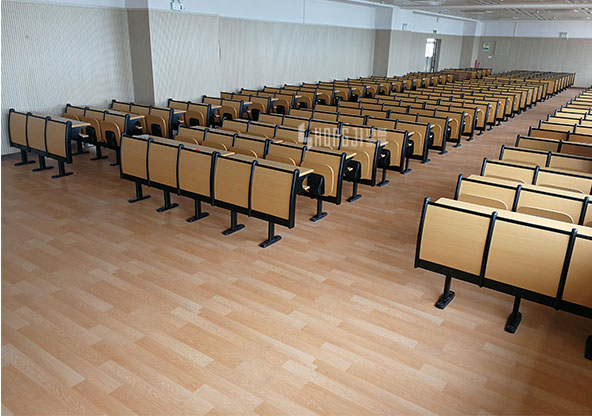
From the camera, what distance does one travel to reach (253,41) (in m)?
13.2

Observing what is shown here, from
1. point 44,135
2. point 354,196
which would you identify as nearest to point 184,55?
point 44,135

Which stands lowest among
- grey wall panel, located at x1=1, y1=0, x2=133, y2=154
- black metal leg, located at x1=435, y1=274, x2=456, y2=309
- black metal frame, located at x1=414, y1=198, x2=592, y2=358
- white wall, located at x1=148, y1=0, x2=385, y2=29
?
black metal leg, located at x1=435, y1=274, x2=456, y2=309

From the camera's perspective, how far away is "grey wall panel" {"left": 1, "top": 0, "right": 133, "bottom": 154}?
8297mm

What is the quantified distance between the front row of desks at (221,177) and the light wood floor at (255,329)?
38 centimetres

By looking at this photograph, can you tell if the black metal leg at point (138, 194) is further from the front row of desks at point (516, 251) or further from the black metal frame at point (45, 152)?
the front row of desks at point (516, 251)

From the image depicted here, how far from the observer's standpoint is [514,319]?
3754 millimetres

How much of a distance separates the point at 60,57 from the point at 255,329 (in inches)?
311

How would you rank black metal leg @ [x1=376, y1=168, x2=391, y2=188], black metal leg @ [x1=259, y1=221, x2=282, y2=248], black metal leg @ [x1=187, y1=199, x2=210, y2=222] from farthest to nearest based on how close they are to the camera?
black metal leg @ [x1=376, y1=168, x2=391, y2=188]
black metal leg @ [x1=187, y1=199, x2=210, y2=222]
black metal leg @ [x1=259, y1=221, x2=282, y2=248]

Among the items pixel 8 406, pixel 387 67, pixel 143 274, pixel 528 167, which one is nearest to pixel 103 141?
pixel 143 274

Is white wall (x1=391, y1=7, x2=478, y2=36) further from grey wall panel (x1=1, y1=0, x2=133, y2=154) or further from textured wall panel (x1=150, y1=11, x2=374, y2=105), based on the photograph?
grey wall panel (x1=1, y1=0, x2=133, y2=154)

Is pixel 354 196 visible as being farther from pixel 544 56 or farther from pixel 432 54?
pixel 544 56

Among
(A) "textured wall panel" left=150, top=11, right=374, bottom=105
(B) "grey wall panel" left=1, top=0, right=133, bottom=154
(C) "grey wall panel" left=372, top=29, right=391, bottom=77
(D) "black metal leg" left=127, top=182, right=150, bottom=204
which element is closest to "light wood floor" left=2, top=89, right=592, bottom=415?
(D) "black metal leg" left=127, top=182, right=150, bottom=204

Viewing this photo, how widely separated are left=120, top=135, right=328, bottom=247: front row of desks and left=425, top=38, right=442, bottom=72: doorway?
2318cm

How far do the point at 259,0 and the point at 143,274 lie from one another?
10.9 m
